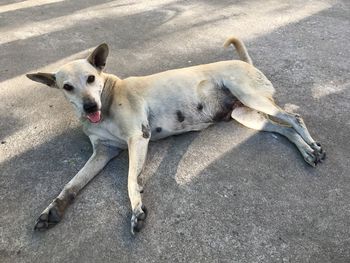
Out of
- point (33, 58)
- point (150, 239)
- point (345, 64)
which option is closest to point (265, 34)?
point (345, 64)

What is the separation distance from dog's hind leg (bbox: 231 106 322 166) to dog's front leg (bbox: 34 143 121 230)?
4.40 feet

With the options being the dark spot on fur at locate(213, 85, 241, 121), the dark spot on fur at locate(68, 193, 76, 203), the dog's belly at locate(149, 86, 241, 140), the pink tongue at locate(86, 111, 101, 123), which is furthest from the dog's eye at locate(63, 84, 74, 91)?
the dark spot on fur at locate(213, 85, 241, 121)

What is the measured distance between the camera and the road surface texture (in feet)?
10.1

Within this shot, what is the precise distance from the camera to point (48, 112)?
15.6 feet

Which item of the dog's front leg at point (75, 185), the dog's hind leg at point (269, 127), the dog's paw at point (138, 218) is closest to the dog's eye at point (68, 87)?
the dog's front leg at point (75, 185)

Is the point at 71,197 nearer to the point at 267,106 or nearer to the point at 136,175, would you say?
the point at 136,175

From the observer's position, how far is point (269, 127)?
4086 millimetres

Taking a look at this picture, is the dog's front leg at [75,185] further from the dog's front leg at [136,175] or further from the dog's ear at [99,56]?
the dog's ear at [99,56]

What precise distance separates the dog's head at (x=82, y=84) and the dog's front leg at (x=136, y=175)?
0.43 meters

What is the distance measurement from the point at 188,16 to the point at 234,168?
397 cm

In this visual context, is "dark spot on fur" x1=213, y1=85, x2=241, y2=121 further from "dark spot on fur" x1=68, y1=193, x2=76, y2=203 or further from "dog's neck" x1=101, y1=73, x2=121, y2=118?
"dark spot on fur" x1=68, y1=193, x2=76, y2=203

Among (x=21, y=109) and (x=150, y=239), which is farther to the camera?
(x=21, y=109)

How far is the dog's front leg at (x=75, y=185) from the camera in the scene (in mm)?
3295

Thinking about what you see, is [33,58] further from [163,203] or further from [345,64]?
[345,64]
